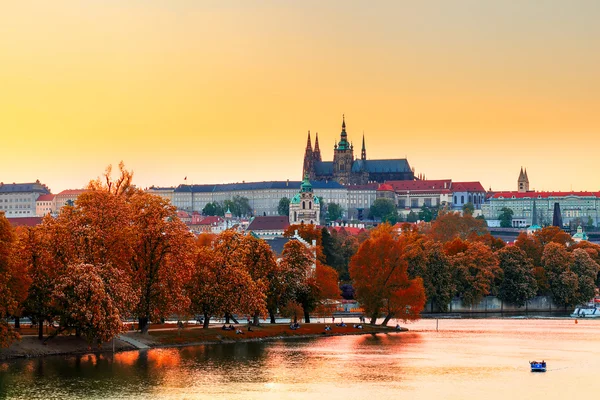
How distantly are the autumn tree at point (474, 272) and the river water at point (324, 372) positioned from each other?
38188 mm

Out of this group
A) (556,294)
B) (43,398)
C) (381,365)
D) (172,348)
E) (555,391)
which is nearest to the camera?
(43,398)

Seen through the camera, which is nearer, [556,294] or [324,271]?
[324,271]

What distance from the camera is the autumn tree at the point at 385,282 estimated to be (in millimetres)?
122125

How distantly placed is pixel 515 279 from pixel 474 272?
6.40 m

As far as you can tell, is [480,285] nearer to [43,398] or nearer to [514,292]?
[514,292]

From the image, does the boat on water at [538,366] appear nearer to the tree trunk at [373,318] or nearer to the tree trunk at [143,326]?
the tree trunk at [143,326]

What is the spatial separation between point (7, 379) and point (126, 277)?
57.5 ft

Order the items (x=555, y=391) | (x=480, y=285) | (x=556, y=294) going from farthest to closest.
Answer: (x=556, y=294), (x=480, y=285), (x=555, y=391)

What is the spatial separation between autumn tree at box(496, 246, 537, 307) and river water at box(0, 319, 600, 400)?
43624mm

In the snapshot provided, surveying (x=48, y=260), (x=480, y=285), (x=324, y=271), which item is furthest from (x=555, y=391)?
(x=480, y=285)

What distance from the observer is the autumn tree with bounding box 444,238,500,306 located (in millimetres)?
150375

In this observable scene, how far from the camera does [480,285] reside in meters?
151

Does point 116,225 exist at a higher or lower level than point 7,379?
higher

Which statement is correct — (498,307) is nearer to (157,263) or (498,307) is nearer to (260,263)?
(260,263)
